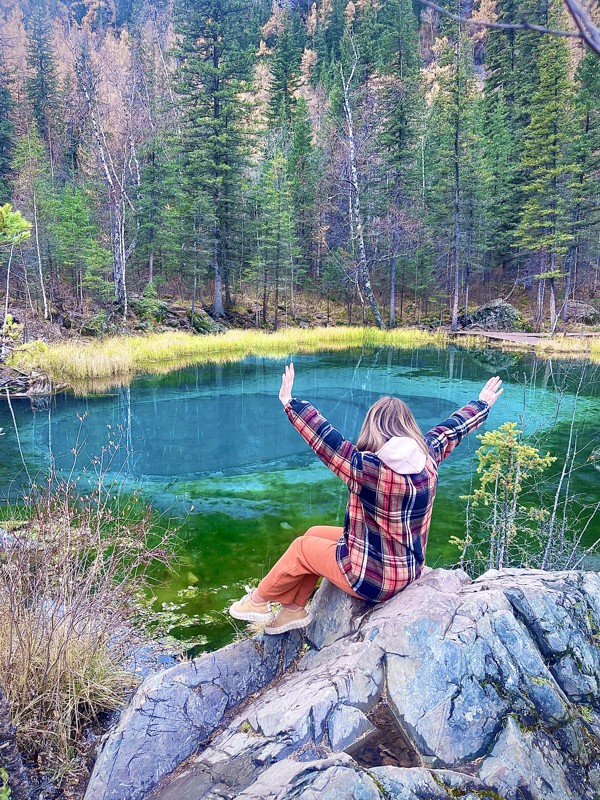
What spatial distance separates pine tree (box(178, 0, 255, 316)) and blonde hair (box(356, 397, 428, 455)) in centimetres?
2291

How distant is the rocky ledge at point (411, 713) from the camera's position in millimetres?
1604

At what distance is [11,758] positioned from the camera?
203cm

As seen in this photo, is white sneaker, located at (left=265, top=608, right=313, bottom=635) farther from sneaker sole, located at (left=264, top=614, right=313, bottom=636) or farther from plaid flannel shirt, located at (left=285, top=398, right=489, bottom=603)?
plaid flannel shirt, located at (left=285, top=398, right=489, bottom=603)

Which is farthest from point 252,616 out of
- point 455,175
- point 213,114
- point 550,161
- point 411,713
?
point 550,161

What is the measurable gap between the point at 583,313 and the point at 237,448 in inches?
913

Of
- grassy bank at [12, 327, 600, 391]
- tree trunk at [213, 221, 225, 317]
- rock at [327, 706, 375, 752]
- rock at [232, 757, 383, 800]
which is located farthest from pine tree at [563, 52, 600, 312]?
rock at [232, 757, 383, 800]

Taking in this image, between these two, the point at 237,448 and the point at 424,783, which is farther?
the point at 237,448

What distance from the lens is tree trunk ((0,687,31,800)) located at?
1925mm

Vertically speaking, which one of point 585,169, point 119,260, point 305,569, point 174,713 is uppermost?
point 585,169

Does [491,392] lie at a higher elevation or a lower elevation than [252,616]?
higher

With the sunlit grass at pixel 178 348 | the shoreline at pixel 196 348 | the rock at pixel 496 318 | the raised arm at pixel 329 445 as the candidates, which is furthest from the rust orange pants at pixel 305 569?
the rock at pixel 496 318

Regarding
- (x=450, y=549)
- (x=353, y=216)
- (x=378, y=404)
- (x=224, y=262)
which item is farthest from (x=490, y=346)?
(x=378, y=404)

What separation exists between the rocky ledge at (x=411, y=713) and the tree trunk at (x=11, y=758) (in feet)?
0.86

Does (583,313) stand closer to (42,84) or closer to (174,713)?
(174,713)
